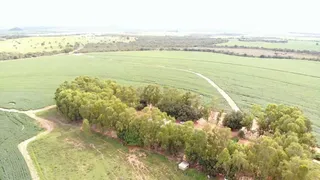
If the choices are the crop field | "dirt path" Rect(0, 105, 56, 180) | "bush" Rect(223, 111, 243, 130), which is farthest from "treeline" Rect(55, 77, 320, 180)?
the crop field

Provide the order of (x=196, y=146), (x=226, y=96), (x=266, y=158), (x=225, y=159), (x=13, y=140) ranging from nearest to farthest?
(x=266, y=158), (x=225, y=159), (x=196, y=146), (x=13, y=140), (x=226, y=96)

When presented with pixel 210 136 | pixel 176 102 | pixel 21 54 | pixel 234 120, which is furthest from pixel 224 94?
pixel 21 54

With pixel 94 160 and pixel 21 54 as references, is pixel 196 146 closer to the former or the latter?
pixel 94 160

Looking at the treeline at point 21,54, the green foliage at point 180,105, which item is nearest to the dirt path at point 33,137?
the green foliage at point 180,105

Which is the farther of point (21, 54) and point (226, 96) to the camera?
point (21, 54)

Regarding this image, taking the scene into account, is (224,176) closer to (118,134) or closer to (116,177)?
(116,177)

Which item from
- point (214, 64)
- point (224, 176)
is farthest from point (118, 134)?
point (214, 64)
